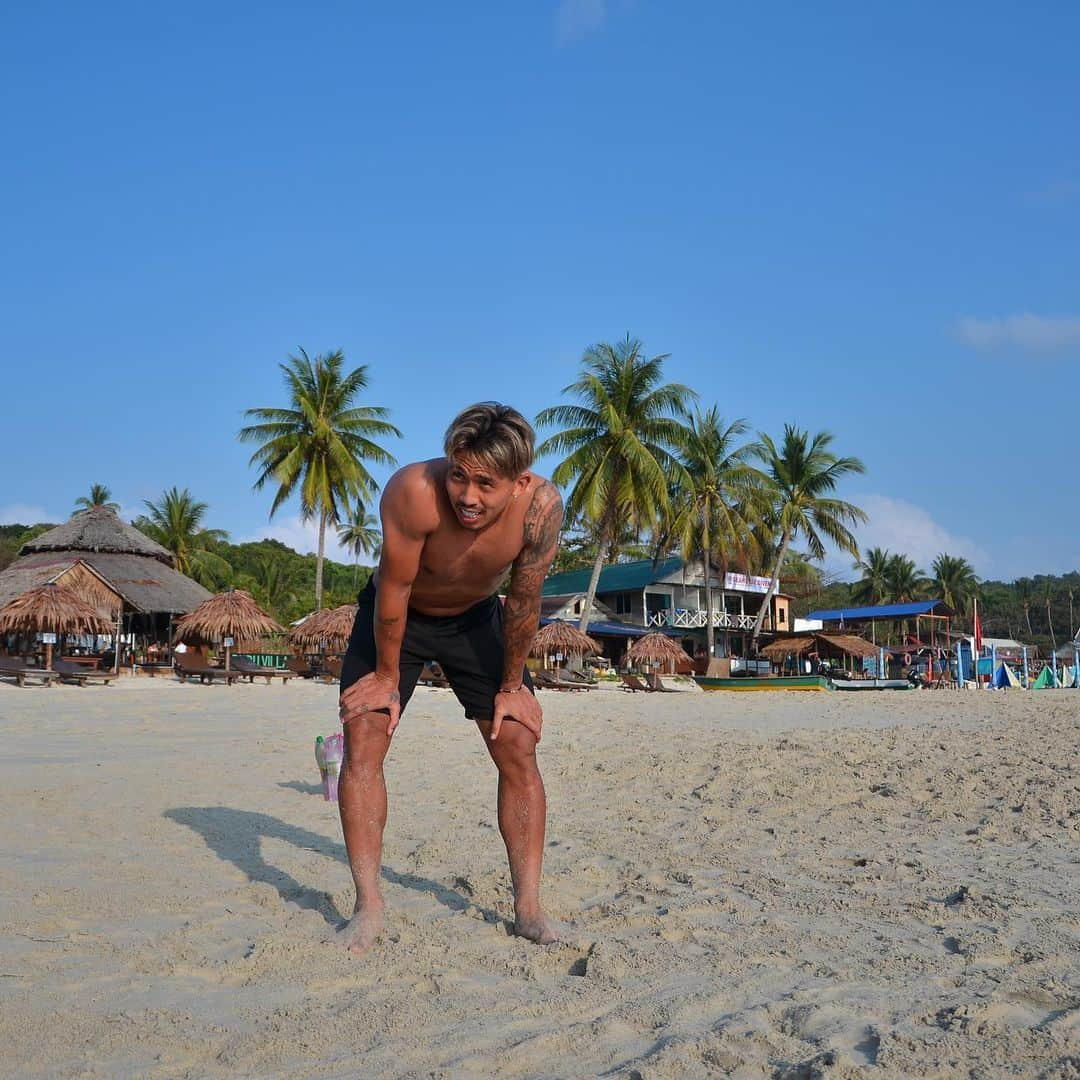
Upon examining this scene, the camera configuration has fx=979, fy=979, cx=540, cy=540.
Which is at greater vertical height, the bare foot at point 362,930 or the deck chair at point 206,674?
the deck chair at point 206,674

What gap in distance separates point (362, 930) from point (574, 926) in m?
0.63

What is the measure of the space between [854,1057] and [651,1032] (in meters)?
0.42

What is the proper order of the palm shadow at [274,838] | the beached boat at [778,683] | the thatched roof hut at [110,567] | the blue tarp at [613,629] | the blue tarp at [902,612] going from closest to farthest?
the palm shadow at [274,838]
the beached boat at [778,683]
the thatched roof hut at [110,567]
the blue tarp at [902,612]
the blue tarp at [613,629]

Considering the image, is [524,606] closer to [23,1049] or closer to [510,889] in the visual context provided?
[510,889]

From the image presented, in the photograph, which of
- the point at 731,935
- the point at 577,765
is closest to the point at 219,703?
the point at 577,765

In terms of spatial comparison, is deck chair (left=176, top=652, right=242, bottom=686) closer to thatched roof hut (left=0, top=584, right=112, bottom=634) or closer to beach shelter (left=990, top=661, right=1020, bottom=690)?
thatched roof hut (left=0, top=584, right=112, bottom=634)

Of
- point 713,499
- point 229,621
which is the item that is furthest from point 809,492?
point 229,621

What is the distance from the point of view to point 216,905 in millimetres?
3133

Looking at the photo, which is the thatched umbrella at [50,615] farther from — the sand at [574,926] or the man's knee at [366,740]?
the man's knee at [366,740]

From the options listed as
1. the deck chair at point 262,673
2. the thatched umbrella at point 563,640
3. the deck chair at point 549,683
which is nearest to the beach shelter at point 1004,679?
the thatched umbrella at point 563,640

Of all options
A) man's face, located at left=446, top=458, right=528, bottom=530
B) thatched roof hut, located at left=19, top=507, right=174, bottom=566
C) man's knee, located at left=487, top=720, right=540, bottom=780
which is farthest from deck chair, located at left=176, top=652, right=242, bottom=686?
man's face, located at left=446, top=458, right=528, bottom=530

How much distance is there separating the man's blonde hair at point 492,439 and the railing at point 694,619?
124 ft

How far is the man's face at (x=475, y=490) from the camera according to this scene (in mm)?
2693

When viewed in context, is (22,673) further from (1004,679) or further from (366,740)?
(1004,679)
